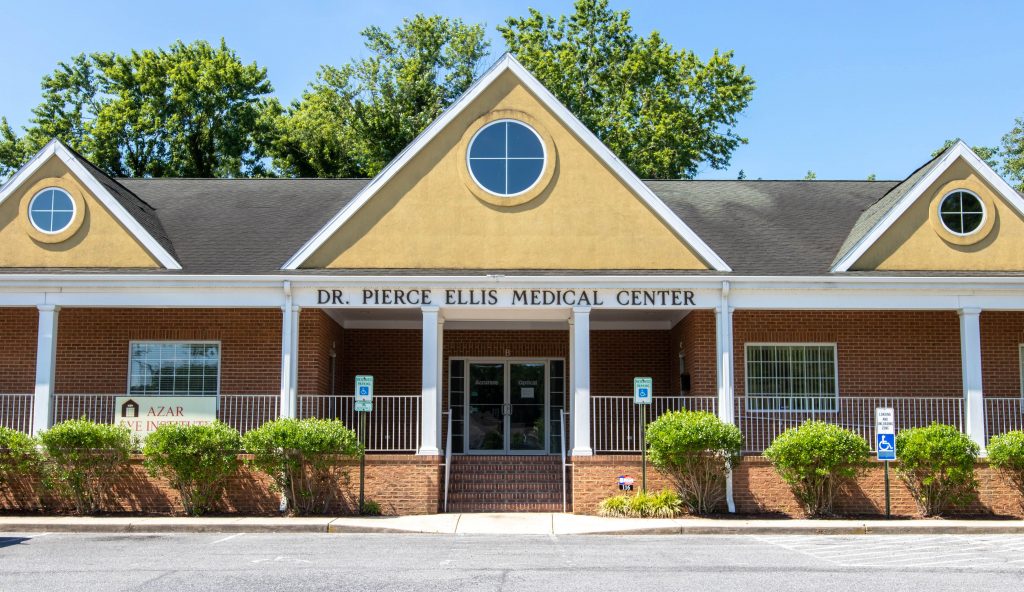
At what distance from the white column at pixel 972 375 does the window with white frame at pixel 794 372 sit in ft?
7.82

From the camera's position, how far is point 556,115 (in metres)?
19.5

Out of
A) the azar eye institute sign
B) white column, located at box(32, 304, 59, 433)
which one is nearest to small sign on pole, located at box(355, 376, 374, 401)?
the azar eye institute sign

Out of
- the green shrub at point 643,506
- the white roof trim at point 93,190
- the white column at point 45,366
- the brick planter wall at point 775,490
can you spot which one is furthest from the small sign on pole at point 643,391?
the white column at point 45,366

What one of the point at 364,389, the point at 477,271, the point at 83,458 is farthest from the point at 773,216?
the point at 83,458

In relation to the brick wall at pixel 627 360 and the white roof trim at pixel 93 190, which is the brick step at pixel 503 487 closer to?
the brick wall at pixel 627 360

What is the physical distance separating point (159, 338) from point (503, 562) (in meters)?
10.5

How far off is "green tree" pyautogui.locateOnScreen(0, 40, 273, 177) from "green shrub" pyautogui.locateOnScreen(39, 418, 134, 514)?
2199 cm

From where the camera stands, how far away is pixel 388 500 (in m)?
18.0

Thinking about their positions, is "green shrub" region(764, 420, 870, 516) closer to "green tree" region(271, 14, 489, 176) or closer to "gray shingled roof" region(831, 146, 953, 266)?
"gray shingled roof" region(831, 146, 953, 266)

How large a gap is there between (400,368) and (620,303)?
5889 millimetres

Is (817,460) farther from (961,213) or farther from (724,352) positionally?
(961,213)

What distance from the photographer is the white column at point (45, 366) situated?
717 inches

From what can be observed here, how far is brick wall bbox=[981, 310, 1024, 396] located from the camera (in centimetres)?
2011

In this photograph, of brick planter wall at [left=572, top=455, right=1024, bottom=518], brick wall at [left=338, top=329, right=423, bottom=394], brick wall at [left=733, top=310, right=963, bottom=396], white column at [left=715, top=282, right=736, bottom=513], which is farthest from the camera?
brick wall at [left=338, top=329, right=423, bottom=394]
